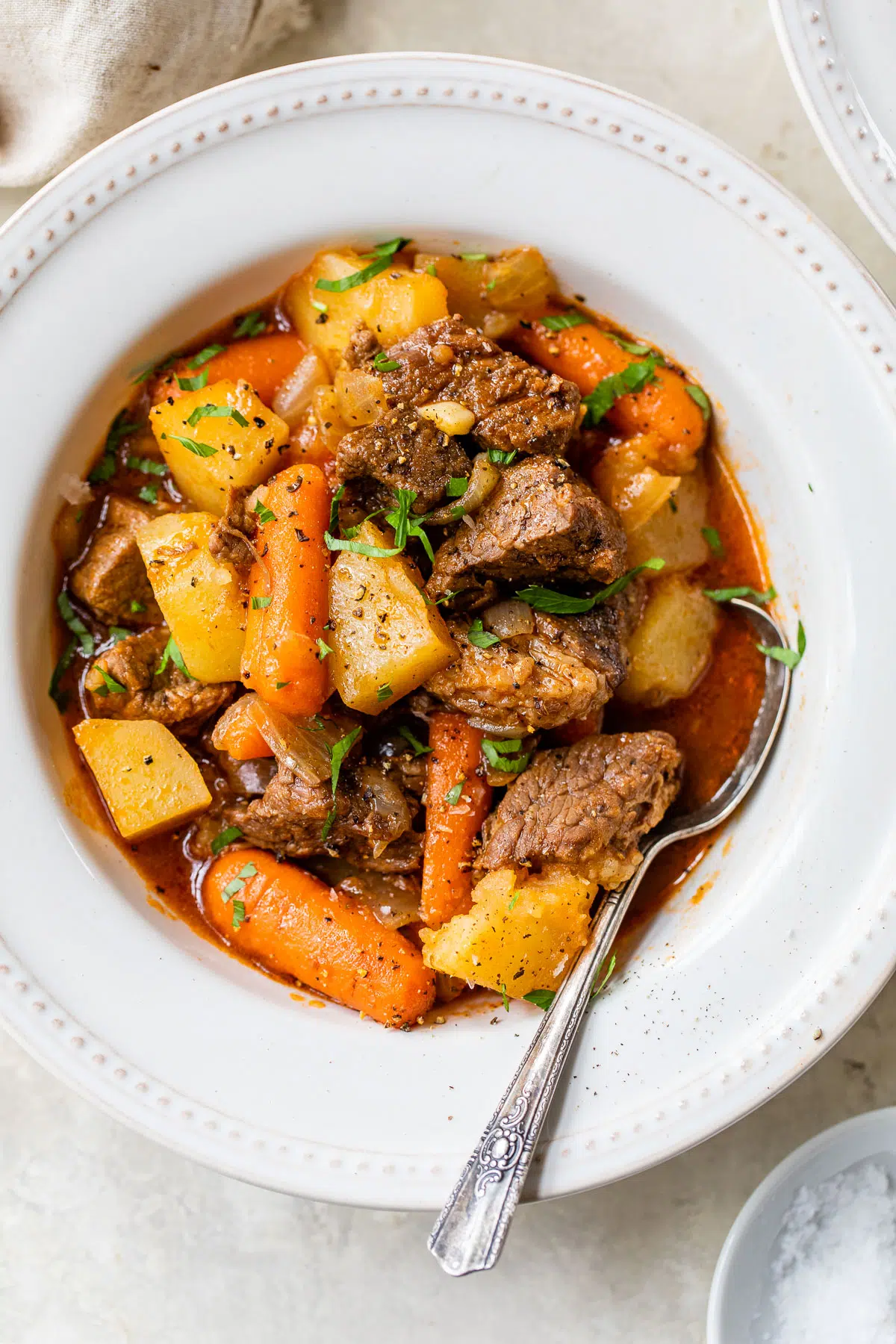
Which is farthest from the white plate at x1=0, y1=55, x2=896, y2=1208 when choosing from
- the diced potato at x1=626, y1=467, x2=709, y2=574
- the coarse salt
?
the coarse salt

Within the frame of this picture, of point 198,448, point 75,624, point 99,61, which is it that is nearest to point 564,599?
point 198,448

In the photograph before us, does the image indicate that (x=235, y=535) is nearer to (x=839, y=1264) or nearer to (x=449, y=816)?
(x=449, y=816)

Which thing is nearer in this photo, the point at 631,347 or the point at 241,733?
the point at 241,733

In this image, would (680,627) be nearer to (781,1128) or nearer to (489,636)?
(489,636)

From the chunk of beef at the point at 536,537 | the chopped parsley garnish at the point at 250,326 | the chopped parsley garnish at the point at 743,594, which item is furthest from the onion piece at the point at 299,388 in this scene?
the chopped parsley garnish at the point at 743,594

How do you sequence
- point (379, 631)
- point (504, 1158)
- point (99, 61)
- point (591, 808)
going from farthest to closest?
point (99, 61)
point (591, 808)
point (379, 631)
point (504, 1158)

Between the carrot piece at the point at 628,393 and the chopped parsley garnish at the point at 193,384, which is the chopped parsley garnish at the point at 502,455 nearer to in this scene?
the carrot piece at the point at 628,393
